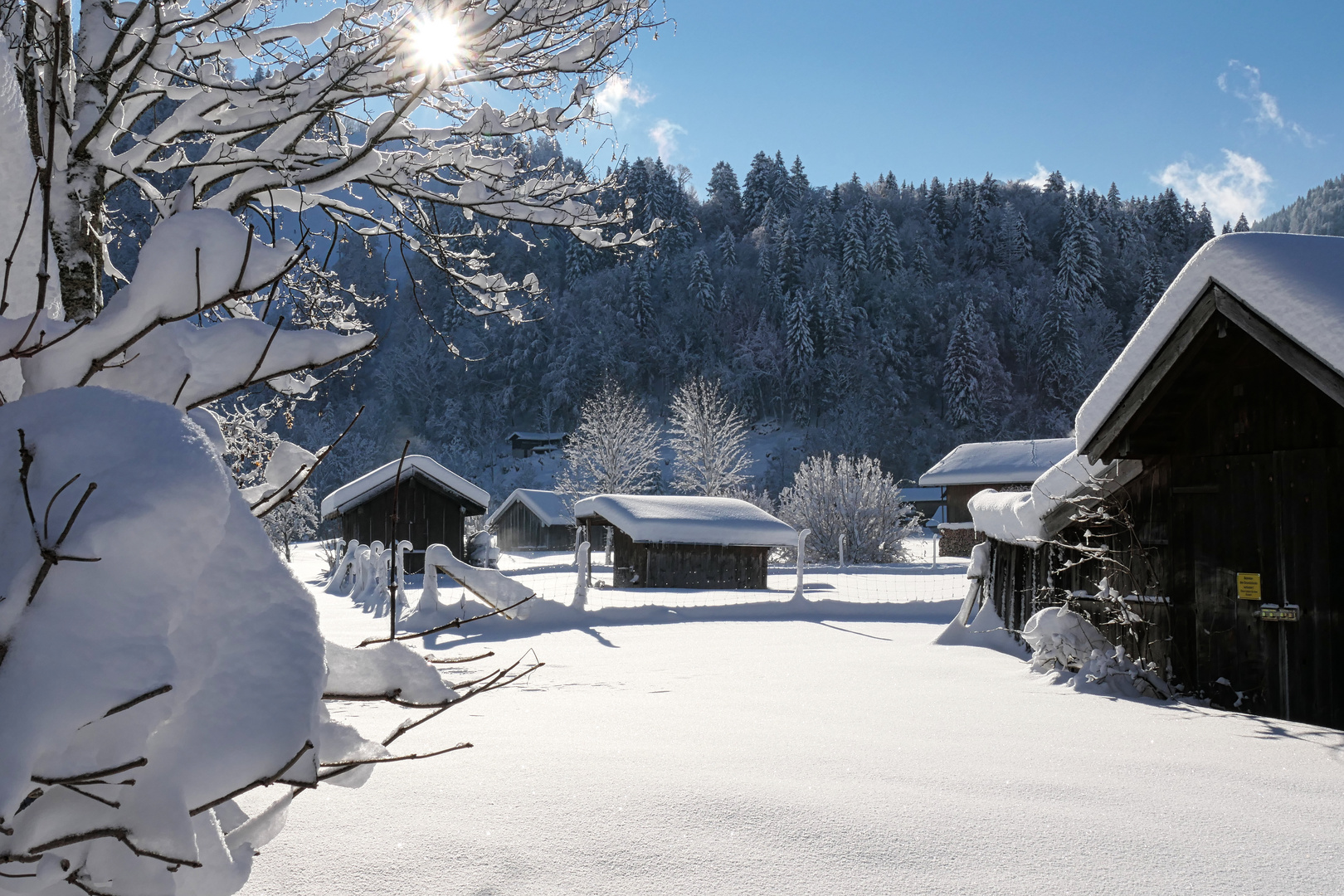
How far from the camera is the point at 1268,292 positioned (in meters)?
5.28

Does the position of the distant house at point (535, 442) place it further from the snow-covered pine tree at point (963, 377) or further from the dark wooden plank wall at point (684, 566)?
the dark wooden plank wall at point (684, 566)

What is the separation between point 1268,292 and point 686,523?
16441 mm

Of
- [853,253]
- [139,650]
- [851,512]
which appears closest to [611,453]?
[851,512]

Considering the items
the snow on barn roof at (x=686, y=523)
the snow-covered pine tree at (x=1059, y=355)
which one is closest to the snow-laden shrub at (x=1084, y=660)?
the snow on barn roof at (x=686, y=523)

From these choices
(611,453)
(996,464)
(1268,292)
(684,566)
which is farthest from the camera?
(611,453)

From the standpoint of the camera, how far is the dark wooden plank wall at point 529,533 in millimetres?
49438

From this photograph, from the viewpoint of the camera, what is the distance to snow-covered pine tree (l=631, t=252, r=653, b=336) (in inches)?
3351

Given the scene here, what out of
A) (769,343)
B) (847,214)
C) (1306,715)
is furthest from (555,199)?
(847,214)

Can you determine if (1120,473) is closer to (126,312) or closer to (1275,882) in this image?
(1275,882)

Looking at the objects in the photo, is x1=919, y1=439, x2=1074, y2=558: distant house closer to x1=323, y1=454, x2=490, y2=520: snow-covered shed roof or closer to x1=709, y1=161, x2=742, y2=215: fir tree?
x1=323, y1=454, x2=490, y2=520: snow-covered shed roof

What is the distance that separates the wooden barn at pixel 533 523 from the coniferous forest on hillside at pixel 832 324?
27926mm

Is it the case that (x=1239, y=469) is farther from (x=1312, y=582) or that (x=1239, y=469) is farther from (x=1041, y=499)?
(x=1041, y=499)

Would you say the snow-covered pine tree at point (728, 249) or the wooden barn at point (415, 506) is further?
the snow-covered pine tree at point (728, 249)

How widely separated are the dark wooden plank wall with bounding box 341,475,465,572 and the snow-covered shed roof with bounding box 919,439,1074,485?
21.3 meters
